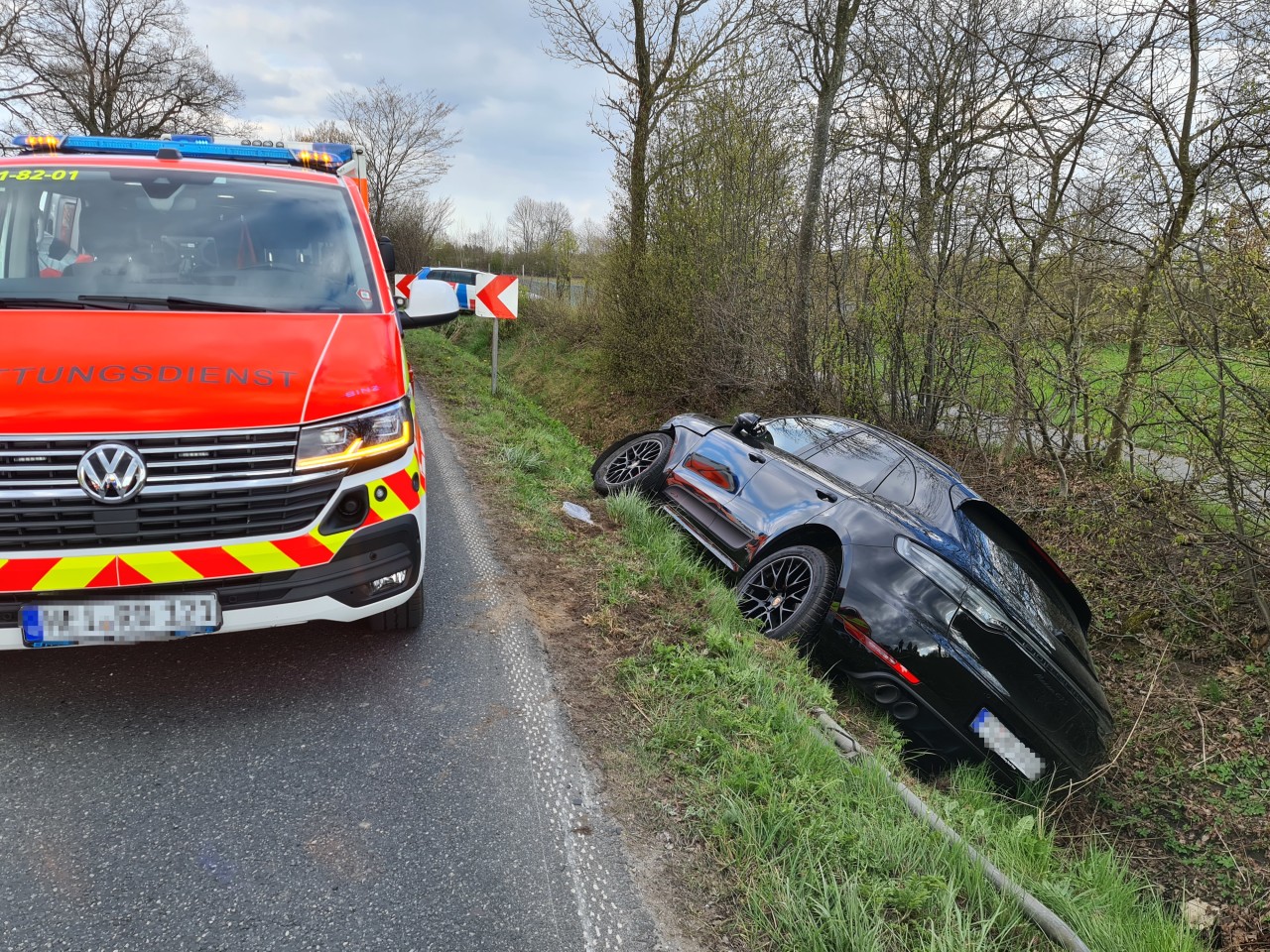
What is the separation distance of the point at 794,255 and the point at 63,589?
949 centimetres

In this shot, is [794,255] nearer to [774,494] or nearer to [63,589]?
[774,494]

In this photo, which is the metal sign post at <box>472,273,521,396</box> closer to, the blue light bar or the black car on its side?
the blue light bar

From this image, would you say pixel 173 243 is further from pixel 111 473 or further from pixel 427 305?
pixel 111 473

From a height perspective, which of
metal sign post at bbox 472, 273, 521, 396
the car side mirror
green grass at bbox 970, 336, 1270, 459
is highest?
metal sign post at bbox 472, 273, 521, 396

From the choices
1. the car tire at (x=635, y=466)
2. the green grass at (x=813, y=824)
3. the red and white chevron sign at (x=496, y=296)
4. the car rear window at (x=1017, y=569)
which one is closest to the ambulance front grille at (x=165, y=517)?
the green grass at (x=813, y=824)

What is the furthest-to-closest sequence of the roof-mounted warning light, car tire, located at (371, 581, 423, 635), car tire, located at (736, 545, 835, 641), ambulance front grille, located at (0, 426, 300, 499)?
car tire, located at (736, 545, 835, 641)
the roof-mounted warning light
car tire, located at (371, 581, 423, 635)
ambulance front grille, located at (0, 426, 300, 499)

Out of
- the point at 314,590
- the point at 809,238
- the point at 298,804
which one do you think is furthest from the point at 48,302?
the point at 809,238

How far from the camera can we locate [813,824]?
2264mm

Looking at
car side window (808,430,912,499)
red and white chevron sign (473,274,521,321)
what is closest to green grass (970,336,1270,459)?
car side window (808,430,912,499)

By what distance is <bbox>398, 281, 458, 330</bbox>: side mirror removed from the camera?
4254mm

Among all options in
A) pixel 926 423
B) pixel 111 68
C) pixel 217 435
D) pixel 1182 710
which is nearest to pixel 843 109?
pixel 926 423

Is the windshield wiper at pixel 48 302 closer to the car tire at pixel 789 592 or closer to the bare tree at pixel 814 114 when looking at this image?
the car tire at pixel 789 592

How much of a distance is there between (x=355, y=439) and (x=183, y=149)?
2.71m

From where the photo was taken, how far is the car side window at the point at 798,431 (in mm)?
5383
